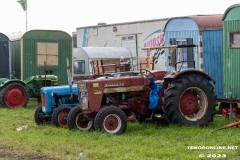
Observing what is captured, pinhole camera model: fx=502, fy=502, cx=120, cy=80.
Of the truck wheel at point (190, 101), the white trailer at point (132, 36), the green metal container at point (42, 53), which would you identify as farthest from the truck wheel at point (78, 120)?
the white trailer at point (132, 36)

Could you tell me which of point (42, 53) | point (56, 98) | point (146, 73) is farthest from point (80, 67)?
point (146, 73)

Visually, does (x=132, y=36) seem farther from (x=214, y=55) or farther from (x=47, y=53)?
(x=214, y=55)

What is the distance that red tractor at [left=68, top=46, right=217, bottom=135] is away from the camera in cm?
1000

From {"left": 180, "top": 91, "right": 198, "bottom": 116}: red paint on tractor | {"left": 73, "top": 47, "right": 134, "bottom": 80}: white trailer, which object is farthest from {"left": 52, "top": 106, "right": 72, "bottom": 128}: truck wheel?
{"left": 73, "top": 47, "right": 134, "bottom": 80}: white trailer

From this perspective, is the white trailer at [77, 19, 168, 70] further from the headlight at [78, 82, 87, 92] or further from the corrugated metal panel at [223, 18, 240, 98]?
the headlight at [78, 82, 87, 92]

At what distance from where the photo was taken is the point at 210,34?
15016 mm

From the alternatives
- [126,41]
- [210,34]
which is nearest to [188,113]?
[210,34]

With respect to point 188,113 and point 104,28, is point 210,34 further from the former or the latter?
point 104,28

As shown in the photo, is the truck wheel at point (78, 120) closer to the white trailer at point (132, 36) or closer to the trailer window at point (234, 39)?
the trailer window at point (234, 39)

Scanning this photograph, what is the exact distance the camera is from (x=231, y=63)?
12.3m

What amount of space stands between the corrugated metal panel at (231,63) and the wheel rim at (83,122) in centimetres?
399

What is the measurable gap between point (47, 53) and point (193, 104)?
33.9 ft

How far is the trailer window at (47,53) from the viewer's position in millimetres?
19328

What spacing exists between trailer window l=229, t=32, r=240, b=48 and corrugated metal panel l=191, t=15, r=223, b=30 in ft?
9.47
